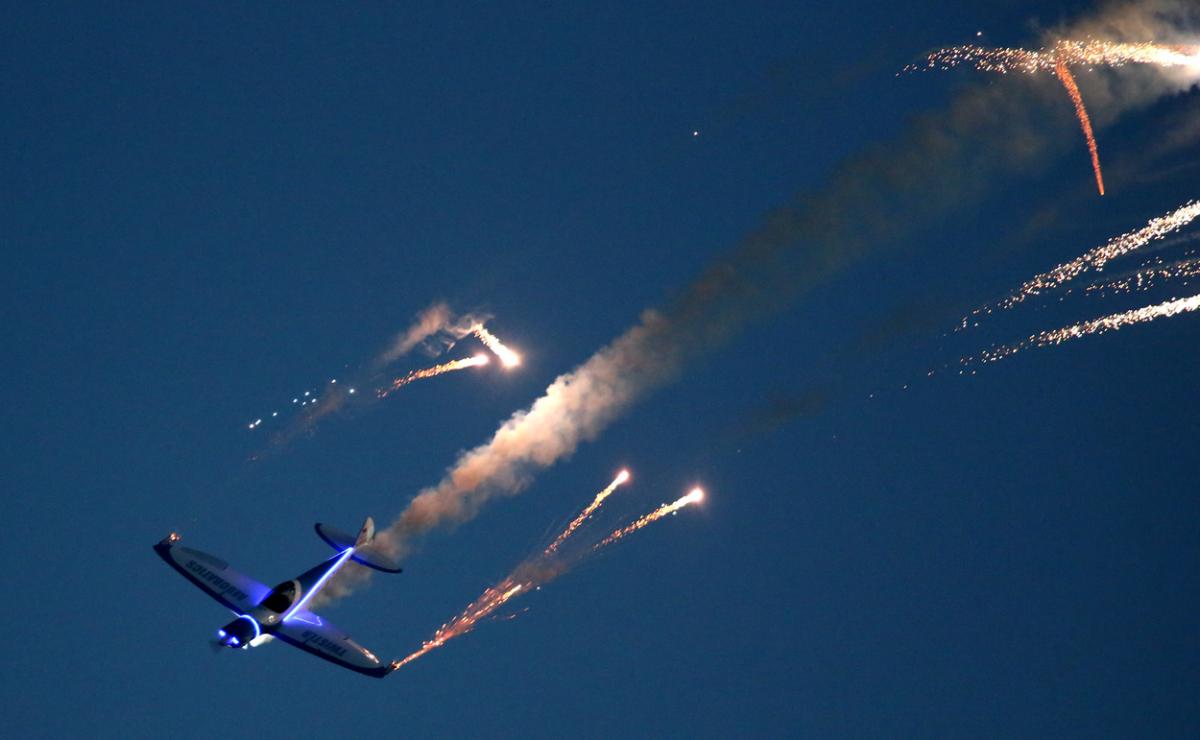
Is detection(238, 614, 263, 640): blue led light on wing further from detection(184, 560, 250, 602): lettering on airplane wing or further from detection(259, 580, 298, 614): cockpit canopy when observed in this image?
detection(184, 560, 250, 602): lettering on airplane wing

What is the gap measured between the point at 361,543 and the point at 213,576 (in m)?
6.64

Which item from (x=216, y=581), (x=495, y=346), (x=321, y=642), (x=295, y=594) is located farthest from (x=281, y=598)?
(x=495, y=346)

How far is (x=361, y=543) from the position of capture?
62.2 metres

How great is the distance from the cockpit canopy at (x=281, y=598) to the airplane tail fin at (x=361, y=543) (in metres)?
2.50

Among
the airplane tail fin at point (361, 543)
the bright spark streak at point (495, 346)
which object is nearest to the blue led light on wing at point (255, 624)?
the airplane tail fin at point (361, 543)

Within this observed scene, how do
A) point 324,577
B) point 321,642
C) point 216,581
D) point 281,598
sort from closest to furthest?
point 281,598, point 321,642, point 324,577, point 216,581

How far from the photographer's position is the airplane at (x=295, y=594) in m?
60.4

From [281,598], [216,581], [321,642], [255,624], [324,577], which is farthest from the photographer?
[216,581]

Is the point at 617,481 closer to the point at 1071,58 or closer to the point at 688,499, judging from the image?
the point at 688,499

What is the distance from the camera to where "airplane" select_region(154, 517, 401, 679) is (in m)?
60.4

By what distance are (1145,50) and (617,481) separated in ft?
87.2

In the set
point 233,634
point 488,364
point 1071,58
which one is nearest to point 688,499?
point 488,364

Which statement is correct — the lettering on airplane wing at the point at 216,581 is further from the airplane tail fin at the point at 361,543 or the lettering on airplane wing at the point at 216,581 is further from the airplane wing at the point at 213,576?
the airplane tail fin at the point at 361,543

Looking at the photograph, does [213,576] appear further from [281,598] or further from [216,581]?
[281,598]
